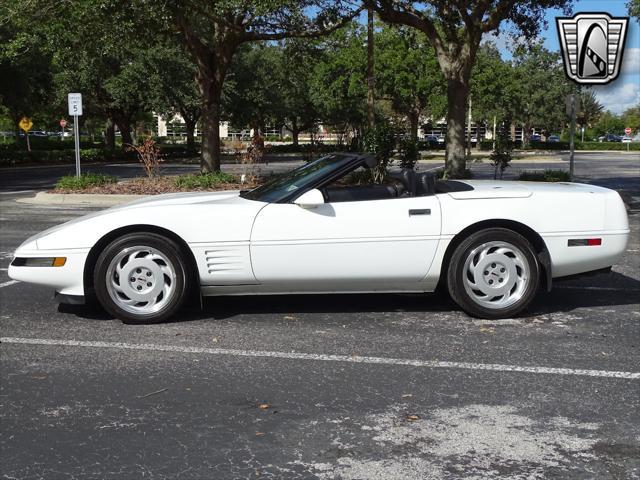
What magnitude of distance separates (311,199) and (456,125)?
1504 cm

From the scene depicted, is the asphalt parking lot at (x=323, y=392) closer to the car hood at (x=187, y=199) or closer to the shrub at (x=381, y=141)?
the car hood at (x=187, y=199)

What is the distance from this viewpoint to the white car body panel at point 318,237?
17.6 feet

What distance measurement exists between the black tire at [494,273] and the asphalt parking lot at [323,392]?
157 millimetres

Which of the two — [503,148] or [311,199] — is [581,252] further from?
[503,148]

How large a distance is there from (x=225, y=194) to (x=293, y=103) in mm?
55385

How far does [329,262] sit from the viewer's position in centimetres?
541

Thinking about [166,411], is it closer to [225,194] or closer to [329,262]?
[329,262]

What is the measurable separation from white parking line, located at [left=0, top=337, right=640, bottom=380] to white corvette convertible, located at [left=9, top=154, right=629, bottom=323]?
17.2 inches

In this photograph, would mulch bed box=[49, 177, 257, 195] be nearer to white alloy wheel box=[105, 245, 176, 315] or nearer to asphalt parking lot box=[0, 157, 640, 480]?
asphalt parking lot box=[0, 157, 640, 480]

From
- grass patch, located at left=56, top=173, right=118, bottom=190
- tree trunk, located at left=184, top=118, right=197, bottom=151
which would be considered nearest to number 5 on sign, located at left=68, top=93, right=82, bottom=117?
grass patch, located at left=56, top=173, right=118, bottom=190

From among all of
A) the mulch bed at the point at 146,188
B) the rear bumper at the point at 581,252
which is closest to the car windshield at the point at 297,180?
the rear bumper at the point at 581,252

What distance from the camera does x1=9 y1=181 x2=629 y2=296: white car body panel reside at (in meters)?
5.38

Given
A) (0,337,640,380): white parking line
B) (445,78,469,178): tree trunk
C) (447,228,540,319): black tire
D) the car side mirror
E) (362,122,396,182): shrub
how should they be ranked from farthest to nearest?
(445,78,469,178): tree trunk
(362,122,396,182): shrub
(447,228,540,319): black tire
the car side mirror
(0,337,640,380): white parking line

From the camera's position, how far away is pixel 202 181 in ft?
61.6
